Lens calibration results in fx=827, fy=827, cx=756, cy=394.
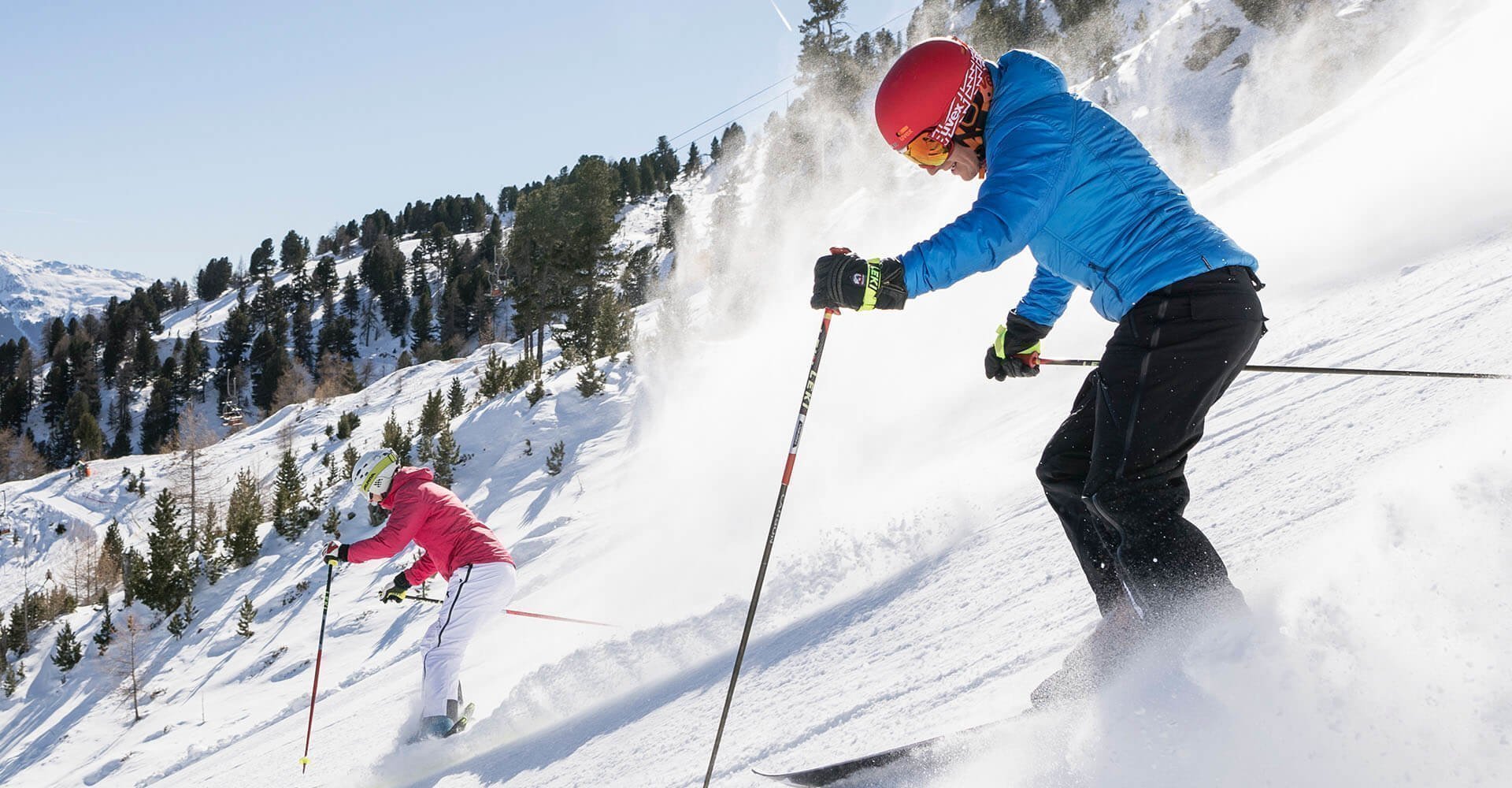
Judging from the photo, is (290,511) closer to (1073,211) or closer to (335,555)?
(335,555)

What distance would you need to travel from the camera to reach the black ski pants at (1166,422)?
2215mm

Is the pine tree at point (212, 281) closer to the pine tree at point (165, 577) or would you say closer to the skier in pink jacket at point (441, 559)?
the pine tree at point (165, 577)

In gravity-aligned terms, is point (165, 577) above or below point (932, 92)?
below

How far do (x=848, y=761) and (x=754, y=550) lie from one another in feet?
17.4

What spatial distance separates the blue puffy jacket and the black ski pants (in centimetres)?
9

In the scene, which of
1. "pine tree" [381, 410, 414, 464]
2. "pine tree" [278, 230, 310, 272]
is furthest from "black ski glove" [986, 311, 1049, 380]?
"pine tree" [278, 230, 310, 272]

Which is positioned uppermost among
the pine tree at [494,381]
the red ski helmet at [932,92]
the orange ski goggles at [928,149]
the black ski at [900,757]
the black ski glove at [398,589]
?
the pine tree at [494,381]

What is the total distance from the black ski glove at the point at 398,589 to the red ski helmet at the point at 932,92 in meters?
4.96

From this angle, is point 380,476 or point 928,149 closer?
point 928,149

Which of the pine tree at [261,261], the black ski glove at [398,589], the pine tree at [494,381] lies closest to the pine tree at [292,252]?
the pine tree at [261,261]

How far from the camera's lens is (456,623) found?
5363 mm

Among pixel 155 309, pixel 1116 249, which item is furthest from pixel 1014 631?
pixel 155 309

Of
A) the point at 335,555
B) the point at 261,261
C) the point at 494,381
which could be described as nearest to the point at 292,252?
the point at 261,261

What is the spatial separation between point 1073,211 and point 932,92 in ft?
1.87
